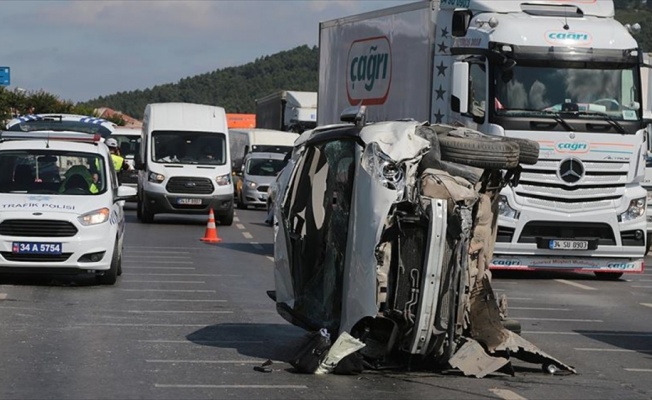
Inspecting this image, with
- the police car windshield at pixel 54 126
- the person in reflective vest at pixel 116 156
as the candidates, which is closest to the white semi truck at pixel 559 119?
the police car windshield at pixel 54 126

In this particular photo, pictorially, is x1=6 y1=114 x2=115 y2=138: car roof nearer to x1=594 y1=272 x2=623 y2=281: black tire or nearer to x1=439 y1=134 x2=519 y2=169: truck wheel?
x1=594 y1=272 x2=623 y2=281: black tire

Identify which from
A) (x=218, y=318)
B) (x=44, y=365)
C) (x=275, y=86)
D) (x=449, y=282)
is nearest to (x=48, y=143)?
(x=218, y=318)

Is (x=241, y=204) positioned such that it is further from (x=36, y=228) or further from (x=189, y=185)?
(x=36, y=228)

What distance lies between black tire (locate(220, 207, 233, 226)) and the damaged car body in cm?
2155

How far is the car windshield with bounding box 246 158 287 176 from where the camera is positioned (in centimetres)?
4378

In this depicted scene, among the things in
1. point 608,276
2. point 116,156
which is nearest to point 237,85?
point 116,156

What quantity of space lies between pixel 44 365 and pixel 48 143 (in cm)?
841

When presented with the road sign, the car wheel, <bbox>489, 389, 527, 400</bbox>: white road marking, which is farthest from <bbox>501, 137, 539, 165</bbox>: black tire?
the road sign

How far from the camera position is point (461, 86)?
64.0ft

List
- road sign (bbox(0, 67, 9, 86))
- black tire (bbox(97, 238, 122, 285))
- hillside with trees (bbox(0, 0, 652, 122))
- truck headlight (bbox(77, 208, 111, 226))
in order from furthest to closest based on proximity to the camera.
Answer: hillside with trees (bbox(0, 0, 652, 122))
road sign (bbox(0, 67, 9, 86))
black tire (bbox(97, 238, 122, 285))
truck headlight (bbox(77, 208, 111, 226))

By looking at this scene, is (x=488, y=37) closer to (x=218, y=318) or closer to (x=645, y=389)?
→ (x=218, y=318)

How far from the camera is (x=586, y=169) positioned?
776 inches

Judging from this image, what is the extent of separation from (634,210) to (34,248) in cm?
869

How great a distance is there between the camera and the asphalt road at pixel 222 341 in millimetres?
9688
